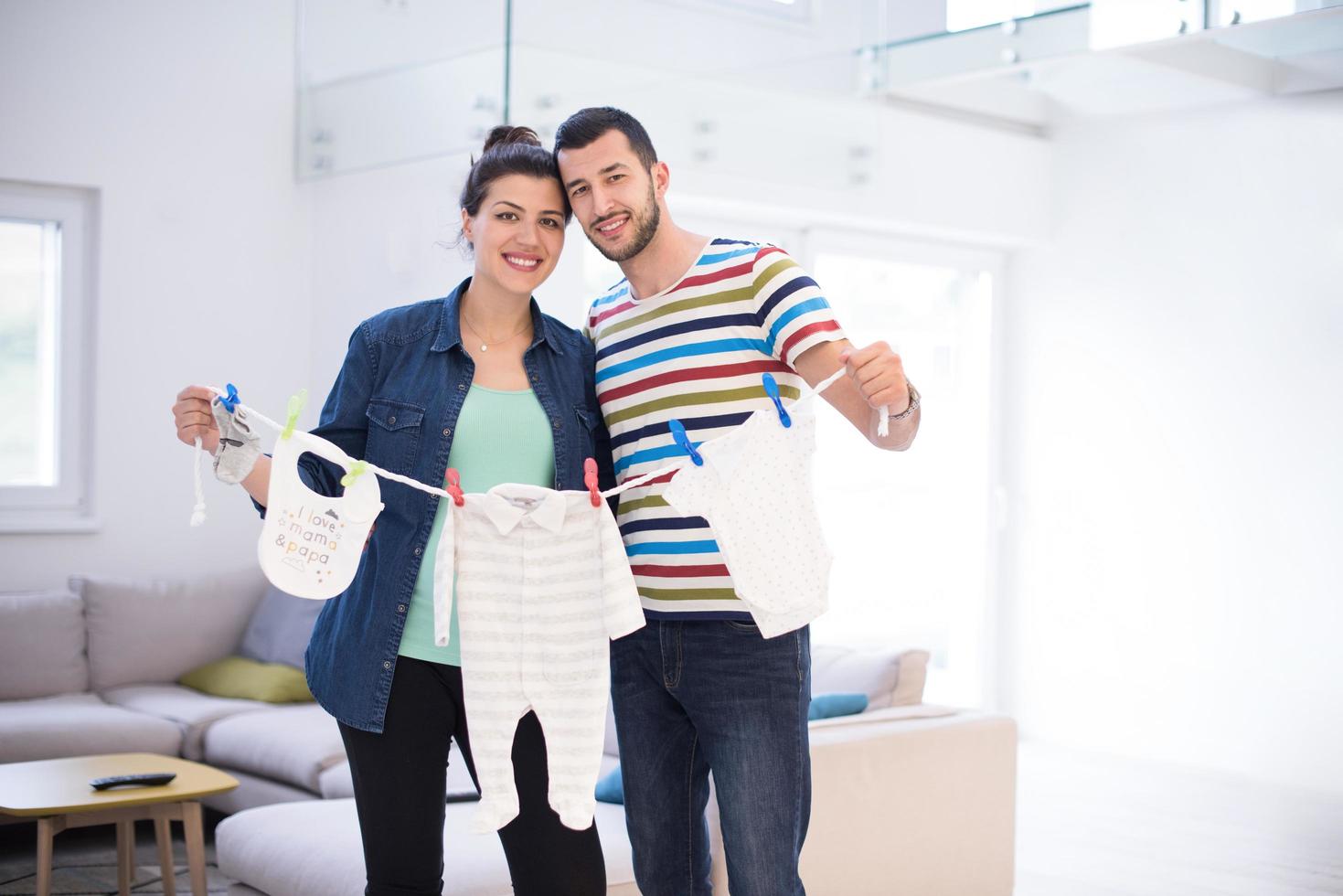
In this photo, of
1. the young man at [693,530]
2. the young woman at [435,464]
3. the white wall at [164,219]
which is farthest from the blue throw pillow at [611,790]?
the white wall at [164,219]

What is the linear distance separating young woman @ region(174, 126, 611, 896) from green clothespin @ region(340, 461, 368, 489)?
99mm

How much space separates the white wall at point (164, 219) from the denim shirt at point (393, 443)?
3.39 metres

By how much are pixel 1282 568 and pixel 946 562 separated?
1.52 meters

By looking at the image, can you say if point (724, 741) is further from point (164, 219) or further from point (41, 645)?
point (164, 219)

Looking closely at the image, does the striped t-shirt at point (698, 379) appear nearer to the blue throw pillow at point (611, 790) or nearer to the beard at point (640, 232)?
the beard at point (640, 232)

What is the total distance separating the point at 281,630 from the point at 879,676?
221 centimetres

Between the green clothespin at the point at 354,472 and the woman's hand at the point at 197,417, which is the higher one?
the woman's hand at the point at 197,417

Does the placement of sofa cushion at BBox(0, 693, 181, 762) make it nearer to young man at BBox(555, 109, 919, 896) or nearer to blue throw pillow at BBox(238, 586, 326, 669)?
blue throw pillow at BBox(238, 586, 326, 669)

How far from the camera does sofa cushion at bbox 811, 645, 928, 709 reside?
11.5 ft

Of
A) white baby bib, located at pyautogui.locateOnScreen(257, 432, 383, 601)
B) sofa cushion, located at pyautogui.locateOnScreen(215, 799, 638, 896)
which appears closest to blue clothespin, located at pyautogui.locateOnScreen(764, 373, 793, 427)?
white baby bib, located at pyautogui.locateOnScreen(257, 432, 383, 601)

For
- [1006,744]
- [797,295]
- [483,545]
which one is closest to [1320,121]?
[1006,744]

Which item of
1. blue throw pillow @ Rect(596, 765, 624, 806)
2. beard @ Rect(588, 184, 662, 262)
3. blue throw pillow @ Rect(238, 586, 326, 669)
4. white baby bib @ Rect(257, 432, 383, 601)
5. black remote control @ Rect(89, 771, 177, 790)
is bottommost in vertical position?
black remote control @ Rect(89, 771, 177, 790)

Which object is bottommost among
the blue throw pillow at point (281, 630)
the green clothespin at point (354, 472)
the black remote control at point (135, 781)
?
the black remote control at point (135, 781)

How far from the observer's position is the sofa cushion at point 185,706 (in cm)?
424
